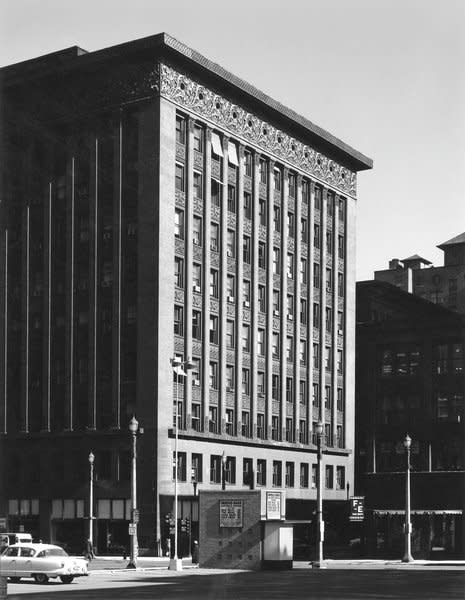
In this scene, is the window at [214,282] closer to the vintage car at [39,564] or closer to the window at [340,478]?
the window at [340,478]

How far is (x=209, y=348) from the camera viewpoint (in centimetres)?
9562

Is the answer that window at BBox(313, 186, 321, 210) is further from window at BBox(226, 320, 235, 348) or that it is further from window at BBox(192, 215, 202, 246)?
window at BBox(192, 215, 202, 246)

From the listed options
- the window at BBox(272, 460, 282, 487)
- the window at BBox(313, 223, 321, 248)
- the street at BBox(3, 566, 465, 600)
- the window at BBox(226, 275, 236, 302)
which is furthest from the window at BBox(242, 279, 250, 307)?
the street at BBox(3, 566, 465, 600)

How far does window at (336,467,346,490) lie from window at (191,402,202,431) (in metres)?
23.3

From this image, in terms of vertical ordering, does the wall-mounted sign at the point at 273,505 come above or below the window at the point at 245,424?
below

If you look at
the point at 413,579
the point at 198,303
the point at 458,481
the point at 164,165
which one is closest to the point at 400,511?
the point at 458,481

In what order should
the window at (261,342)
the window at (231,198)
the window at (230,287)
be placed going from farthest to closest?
the window at (261,342) → the window at (231,198) → the window at (230,287)

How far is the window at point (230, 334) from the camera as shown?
98.7m

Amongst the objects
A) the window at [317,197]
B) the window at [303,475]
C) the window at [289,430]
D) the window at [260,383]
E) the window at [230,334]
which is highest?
the window at [317,197]

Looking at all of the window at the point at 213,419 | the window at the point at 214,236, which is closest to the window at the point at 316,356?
the window at the point at 213,419

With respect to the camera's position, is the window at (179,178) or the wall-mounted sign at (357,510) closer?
the wall-mounted sign at (357,510)

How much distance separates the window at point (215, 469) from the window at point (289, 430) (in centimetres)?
1173

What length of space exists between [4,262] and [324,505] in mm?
36800

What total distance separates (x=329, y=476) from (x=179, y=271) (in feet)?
95.7
